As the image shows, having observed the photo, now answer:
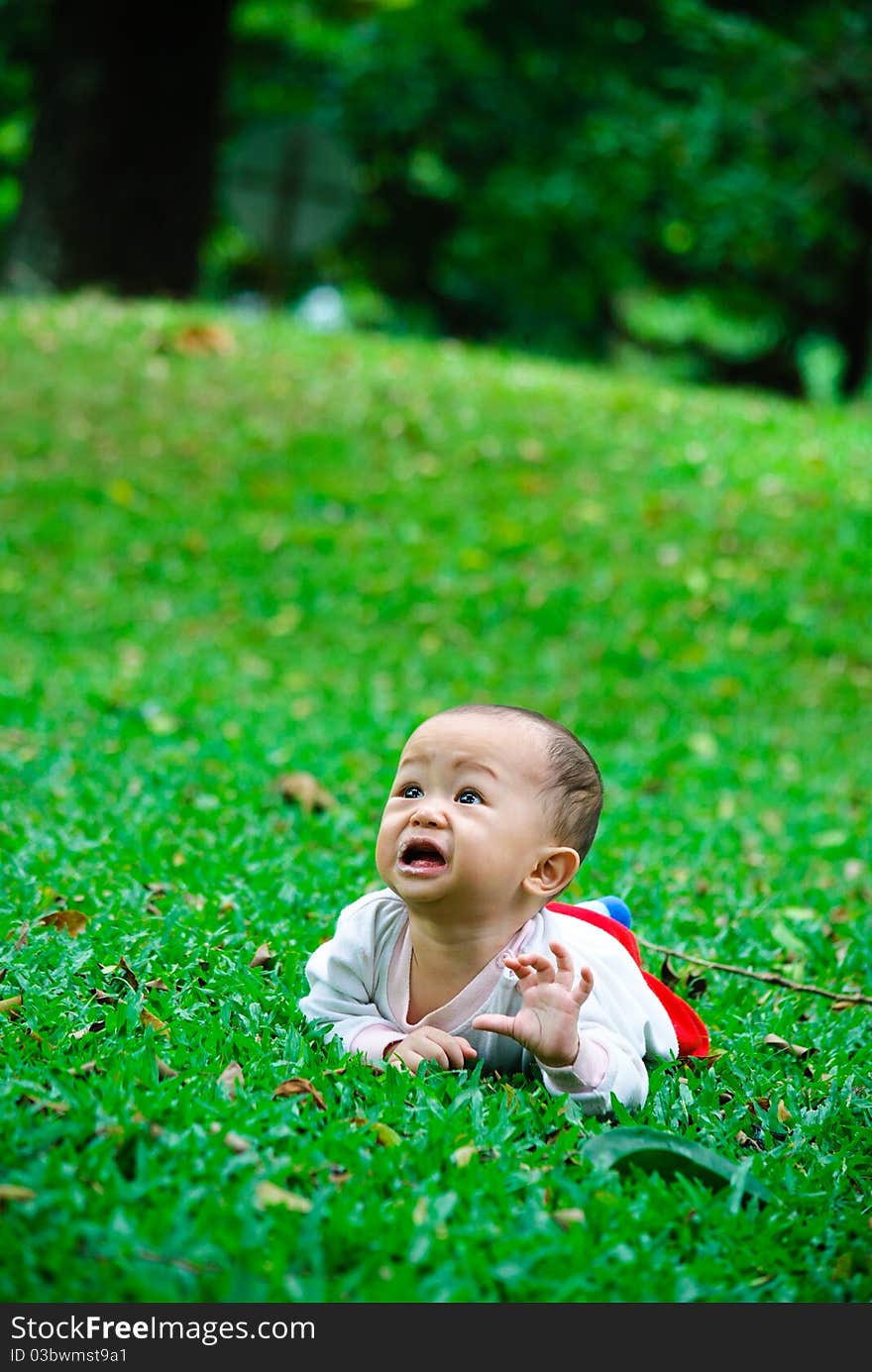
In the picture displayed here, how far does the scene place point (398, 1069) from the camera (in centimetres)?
251

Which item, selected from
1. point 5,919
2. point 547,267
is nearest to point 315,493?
point 5,919

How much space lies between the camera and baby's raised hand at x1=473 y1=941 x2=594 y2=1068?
235 centimetres

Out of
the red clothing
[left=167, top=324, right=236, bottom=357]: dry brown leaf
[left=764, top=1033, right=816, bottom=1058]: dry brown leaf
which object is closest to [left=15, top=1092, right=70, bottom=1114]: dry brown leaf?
the red clothing

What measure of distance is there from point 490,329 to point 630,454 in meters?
14.4

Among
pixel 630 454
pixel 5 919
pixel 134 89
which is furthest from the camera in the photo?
pixel 134 89

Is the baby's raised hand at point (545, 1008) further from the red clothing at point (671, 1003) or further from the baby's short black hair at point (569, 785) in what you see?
the red clothing at point (671, 1003)

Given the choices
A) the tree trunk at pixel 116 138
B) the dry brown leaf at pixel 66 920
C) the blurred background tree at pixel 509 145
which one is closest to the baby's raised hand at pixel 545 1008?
the dry brown leaf at pixel 66 920

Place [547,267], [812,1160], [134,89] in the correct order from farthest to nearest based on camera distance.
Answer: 1. [547,267]
2. [134,89]
3. [812,1160]

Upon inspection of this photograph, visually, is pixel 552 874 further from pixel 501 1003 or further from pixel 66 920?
pixel 66 920

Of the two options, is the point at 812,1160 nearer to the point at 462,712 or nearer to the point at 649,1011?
the point at 649,1011

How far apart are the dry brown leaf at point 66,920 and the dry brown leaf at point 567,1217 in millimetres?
1443

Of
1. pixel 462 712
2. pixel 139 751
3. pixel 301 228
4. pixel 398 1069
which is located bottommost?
pixel 139 751

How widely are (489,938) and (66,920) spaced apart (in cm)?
111

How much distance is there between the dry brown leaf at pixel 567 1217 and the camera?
2092mm
